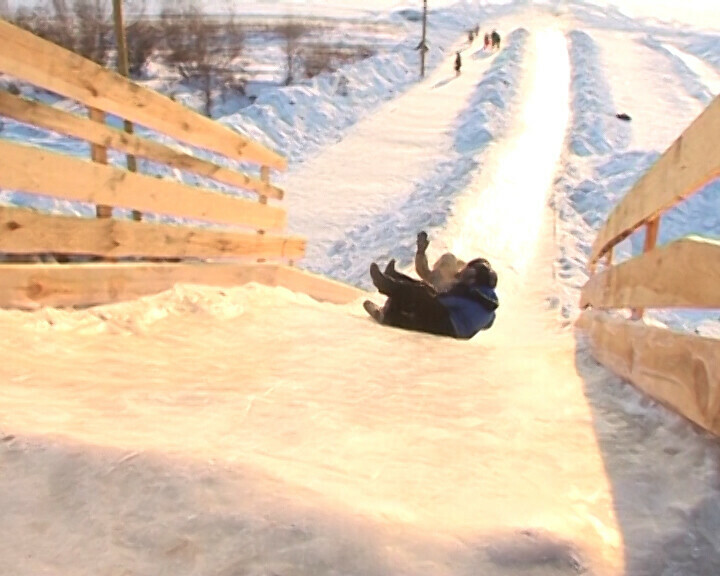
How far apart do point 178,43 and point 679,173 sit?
33999 millimetres

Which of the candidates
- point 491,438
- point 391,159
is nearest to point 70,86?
point 491,438

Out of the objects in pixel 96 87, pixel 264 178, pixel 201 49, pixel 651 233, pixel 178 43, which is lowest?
pixel 651 233

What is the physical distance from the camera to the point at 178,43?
3359 cm

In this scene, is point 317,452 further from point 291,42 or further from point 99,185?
point 291,42

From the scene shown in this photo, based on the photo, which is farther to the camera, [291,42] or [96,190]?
[291,42]

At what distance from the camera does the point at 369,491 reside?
5.76ft

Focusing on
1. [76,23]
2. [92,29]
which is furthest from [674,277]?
[76,23]

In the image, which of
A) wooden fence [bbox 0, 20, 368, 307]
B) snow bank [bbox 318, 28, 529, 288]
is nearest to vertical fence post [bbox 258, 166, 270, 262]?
wooden fence [bbox 0, 20, 368, 307]

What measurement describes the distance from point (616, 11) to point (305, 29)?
83.8 feet

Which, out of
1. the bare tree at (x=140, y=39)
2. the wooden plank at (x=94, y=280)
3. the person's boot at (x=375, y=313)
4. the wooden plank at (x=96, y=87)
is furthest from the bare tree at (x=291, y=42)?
the wooden plank at (x=94, y=280)

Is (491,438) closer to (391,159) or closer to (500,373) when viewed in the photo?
(500,373)

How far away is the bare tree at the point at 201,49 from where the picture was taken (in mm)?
31625

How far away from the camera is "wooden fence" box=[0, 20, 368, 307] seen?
329cm

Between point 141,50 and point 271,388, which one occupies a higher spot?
point 141,50
